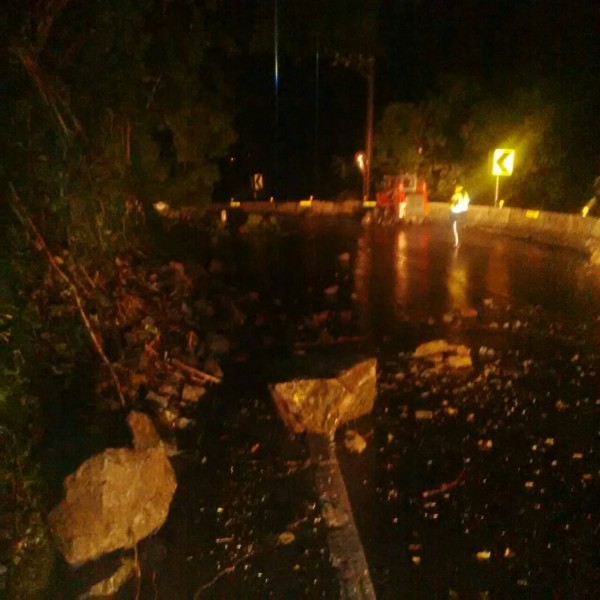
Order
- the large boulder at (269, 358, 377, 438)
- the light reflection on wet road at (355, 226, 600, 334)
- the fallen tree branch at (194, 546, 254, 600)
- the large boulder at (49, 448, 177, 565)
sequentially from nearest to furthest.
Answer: the fallen tree branch at (194, 546, 254, 600) < the large boulder at (49, 448, 177, 565) < the large boulder at (269, 358, 377, 438) < the light reflection on wet road at (355, 226, 600, 334)

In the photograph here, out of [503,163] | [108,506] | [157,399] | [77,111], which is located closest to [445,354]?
[157,399]

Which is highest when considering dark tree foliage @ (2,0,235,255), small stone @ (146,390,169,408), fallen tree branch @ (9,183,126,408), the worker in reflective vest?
dark tree foliage @ (2,0,235,255)

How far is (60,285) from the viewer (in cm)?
799

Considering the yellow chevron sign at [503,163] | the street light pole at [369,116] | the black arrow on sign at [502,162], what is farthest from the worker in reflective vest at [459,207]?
the street light pole at [369,116]

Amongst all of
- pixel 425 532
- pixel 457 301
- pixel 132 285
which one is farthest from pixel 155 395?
pixel 457 301

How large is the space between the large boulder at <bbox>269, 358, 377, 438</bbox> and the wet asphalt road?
18 cm

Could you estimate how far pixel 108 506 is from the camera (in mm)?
5047

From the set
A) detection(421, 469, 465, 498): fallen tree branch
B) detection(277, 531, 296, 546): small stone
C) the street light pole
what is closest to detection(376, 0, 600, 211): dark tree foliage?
the street light pole

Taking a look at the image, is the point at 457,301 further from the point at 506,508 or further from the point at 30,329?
the point at 30,329

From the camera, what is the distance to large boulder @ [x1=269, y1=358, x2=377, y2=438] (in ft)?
22.4

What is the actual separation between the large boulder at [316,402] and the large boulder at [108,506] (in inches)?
67.2

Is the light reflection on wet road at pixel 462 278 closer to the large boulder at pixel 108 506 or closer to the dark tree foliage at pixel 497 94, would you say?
the large boulder at pixel 108 506

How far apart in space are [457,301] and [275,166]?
39171 mm

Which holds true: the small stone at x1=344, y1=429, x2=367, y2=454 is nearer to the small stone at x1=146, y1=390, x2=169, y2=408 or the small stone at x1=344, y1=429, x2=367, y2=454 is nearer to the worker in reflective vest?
the small stone at x1=146, y1=390, x2=169, y2=408
